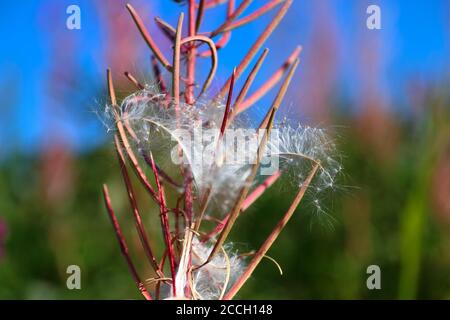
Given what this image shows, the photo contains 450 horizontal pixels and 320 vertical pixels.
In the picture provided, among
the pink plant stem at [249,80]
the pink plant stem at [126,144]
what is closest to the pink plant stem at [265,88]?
the pink plant stem at [249,80]

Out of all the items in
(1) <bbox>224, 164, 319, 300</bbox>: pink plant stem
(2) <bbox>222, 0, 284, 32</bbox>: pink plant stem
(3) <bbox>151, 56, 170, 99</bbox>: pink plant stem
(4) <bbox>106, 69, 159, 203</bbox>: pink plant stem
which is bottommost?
(1) <bbox>224, 164, 319, 300</bbox>: pink plant stem

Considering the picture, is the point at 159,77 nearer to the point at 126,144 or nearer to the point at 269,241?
the point at 126,144

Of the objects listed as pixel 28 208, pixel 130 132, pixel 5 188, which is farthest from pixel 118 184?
pixel 130 132

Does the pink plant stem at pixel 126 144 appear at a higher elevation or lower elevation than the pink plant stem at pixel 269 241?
higher

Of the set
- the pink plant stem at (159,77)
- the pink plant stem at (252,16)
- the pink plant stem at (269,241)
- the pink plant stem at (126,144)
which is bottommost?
the pink plant stem at (269,241)

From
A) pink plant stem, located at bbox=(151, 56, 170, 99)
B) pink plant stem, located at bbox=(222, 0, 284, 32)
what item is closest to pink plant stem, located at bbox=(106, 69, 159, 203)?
pink plant stem, located at bbox=(151, 56, 170, 99)

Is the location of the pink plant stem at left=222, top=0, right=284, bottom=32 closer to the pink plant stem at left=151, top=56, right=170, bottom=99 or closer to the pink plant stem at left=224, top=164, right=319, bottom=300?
the pink plant stem at left=151, top=56, right=170, bottom=99

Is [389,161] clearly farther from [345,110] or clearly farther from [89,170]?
[89,170]

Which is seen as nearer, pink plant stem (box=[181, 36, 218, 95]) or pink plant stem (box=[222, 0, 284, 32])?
pink plant stem (box=[181, 36, 218, 95])

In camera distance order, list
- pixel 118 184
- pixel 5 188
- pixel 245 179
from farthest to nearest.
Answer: pixel 5 188
pixel 118 184
pixel 245 179

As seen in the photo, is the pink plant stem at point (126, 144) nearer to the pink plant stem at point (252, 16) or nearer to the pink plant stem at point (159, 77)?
the pink plant stem at point (159, 77)

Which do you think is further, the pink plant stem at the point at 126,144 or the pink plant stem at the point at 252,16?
the pink plant stem at the point at 252,16
